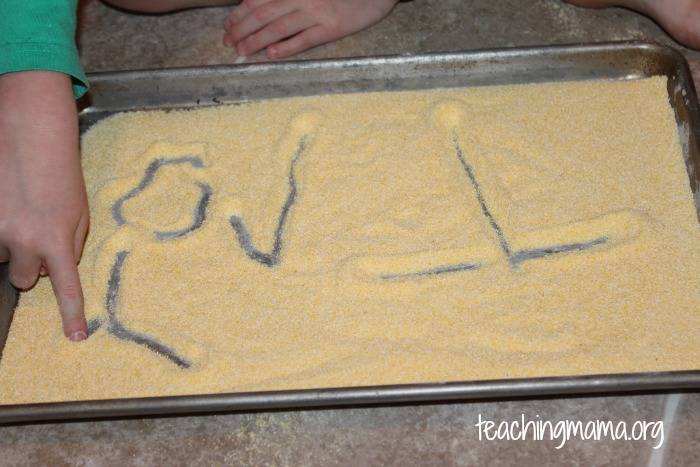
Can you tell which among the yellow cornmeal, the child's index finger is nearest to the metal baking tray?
the yellow cornmeal

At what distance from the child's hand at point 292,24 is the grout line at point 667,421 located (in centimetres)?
80

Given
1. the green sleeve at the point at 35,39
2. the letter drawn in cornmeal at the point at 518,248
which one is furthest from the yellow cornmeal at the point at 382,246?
the green sleeve at the point at 35,39

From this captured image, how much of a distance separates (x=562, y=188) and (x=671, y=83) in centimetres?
27

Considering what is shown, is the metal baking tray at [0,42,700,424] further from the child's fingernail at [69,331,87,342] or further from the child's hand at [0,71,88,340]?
the child's fingernail at [69,331,87,342]

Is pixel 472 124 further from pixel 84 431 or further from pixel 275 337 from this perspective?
pixel 84 431

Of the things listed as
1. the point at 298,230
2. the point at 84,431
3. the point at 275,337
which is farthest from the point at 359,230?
the point at 84,431

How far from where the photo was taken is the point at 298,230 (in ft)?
3.56

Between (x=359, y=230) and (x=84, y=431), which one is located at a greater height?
(x=359, y=230)

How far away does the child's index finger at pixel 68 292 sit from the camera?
994 millimetres

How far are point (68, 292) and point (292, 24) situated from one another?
24.2 inches

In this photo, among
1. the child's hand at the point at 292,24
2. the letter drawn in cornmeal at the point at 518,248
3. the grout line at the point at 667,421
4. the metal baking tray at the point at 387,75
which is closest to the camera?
the grout line at the point at 667,421

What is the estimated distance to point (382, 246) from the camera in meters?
1.06

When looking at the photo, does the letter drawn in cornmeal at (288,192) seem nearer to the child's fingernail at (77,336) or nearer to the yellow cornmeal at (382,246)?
the yellow cornmeal at (382,246)

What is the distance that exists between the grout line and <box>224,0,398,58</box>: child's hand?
2.61 feet
